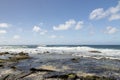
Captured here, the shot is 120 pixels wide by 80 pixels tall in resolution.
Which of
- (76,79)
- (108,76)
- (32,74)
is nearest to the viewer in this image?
(76,79)

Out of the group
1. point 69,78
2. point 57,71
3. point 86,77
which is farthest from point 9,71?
point 86,77

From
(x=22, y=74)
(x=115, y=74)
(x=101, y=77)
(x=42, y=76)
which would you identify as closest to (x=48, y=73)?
(x=42, y=76)

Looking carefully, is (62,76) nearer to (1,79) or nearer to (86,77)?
(86,77)

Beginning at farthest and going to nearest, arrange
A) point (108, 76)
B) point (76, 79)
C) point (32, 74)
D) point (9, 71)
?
point (9, 71)
point (32, 74)
point (108, 76)
point (76, 79)

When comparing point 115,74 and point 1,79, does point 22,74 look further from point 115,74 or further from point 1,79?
point 115,74

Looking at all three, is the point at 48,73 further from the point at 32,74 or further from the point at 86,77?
the point at 86,77

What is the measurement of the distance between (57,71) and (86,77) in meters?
2.49

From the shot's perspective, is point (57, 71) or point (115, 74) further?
point (57, 71)

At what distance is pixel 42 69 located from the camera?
1334cm

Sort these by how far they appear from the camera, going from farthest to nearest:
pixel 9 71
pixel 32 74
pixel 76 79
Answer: pixel 9 71
pixel 32 74
pixel 76 79

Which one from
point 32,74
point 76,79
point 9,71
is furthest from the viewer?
point 9,71

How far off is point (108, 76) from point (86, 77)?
145 centimetres

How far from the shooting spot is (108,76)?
11.3m

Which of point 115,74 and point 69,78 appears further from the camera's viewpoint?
point 115,74
